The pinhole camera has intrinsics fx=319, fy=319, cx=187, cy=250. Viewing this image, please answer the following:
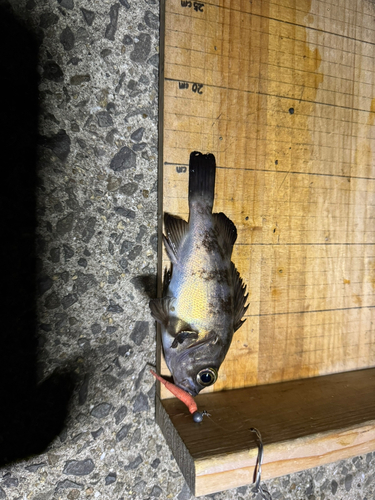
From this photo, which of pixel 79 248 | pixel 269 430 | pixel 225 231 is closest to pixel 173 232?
pixel 225 231

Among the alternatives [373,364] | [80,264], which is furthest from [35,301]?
[373,364]

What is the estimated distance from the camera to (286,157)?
961 mm

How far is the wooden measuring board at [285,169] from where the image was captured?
2.73ft

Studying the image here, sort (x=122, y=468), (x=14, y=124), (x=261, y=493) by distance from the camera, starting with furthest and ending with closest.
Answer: (x=261, y=493), (x=122, y=468), (x=14, y=124)

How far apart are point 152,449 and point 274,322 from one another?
522mm

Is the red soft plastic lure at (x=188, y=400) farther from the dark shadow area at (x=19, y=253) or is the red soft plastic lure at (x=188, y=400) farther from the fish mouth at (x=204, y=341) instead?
the dark shadow area at (x=19, y=253)

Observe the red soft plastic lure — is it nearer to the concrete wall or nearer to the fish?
the fish

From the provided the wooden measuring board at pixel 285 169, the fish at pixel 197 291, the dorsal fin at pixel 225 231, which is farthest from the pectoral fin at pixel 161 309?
the dorsal fin at pixel 225 231

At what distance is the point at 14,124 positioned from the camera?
0.75m

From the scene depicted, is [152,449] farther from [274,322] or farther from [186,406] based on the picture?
[274,322]

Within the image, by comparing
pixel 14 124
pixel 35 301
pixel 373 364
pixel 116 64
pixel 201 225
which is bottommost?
pixel 373 364

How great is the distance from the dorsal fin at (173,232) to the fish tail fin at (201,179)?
7cm

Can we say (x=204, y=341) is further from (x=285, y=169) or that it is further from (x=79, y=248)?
(x=285, y=169)

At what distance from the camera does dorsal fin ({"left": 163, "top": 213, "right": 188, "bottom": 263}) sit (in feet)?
2.71
